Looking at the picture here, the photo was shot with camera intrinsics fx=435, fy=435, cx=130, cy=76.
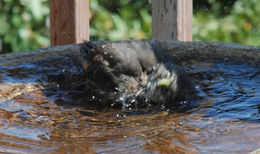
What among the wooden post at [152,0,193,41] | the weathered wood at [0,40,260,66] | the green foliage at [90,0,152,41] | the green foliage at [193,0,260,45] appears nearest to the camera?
the weathered wood at [0,40,260,66]

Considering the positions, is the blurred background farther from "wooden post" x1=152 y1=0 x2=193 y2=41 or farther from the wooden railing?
"wooden post" x1=152 y1=0 x2=193 y2=41

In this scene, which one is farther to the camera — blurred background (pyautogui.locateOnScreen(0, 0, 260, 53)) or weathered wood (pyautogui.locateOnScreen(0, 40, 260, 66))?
blurred background (pyautogui.locateOnScreen(0, 0, 260, 53))

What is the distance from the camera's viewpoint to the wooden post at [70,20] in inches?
127

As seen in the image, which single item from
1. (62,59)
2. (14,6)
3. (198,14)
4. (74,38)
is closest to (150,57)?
(62,59)

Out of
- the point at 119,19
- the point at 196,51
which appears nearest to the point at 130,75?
the point at 196,51

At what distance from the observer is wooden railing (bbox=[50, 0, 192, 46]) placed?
10.6 ft

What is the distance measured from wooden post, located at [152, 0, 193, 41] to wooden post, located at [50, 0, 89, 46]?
0.55 meters

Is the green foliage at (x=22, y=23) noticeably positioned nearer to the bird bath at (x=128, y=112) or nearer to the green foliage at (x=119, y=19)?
the green foliage at (x=119, y=19)

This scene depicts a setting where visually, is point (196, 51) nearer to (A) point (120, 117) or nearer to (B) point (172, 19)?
(B) point (172, 19)

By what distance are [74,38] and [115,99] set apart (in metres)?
1.37

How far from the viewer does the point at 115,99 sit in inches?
81.2

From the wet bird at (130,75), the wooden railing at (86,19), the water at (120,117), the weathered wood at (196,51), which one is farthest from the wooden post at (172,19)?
the wet bird at (130,75)

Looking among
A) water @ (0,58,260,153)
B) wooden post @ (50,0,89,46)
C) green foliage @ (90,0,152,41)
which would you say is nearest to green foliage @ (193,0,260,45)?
green foliage @ (90,0,152,41)

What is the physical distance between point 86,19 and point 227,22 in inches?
111
